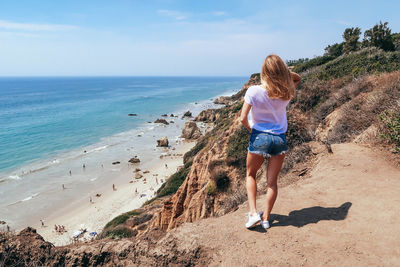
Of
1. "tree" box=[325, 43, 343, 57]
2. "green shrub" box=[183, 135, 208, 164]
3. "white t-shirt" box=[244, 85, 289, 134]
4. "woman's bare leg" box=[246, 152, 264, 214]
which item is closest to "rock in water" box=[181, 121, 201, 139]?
"green shrub" box=[183, 135, 208, 164]

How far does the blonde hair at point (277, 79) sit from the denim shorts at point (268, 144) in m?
0.53

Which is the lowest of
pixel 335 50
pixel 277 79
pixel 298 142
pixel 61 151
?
pixel 61 151

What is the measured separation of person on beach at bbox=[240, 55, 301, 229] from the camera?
318 cm

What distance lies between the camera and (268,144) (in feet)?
10.8

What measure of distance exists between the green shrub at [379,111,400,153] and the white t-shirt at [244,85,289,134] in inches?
147

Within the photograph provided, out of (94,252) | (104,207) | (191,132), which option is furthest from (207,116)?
(94,252)

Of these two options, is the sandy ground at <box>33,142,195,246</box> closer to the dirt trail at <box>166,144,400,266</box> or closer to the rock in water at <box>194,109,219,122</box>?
the dirt trail at <box>166,144,400,266</box>

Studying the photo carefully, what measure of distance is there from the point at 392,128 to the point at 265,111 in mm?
4030

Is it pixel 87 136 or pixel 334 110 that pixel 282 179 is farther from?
pixel 87 136

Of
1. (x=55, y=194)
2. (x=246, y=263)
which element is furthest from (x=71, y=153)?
(x=246, y=263)

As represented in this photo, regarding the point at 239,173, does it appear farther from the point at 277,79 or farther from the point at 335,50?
the point at 335,50

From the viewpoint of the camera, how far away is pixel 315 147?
262 inches

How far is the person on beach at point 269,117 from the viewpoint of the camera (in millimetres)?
3184

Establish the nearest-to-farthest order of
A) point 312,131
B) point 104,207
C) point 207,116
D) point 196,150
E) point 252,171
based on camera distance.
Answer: point 252,171 → point 312,131 → point 104,207 → point 196,150 → point 207,116
